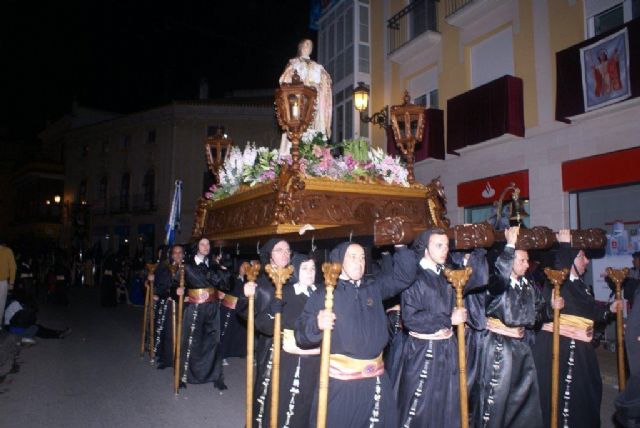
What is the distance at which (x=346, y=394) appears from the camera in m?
3.27

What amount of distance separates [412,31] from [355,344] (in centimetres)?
1237

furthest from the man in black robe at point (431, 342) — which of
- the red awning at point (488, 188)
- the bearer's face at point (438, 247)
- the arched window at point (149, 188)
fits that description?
the arched window at point (149, 188)

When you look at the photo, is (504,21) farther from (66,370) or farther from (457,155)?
(66,370)

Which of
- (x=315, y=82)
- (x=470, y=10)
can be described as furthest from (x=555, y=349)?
(x=470, y=10)

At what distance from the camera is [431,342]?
3.77 meters

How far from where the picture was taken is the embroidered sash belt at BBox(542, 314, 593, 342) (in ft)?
15.8

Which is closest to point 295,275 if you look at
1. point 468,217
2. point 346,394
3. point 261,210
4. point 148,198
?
point 261,210

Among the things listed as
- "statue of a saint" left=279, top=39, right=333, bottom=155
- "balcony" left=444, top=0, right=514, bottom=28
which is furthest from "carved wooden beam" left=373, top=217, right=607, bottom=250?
"balcony" left=444, top=0, right=514, bottom=28

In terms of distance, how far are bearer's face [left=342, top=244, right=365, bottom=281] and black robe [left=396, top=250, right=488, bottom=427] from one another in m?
0.64

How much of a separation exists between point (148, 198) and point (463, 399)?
28734mm

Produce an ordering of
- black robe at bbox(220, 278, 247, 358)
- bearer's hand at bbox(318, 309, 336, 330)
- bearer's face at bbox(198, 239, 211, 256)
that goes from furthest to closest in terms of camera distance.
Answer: black robe at bbox(220, 278, 247, 358), bearer's face at bbox(198, 239, 211, 256), bearer's hand at bbox(318, 309, 336, 330)

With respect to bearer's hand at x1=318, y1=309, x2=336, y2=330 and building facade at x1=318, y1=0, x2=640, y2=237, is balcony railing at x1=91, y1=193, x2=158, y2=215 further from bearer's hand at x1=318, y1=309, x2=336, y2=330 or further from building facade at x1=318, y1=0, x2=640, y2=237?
bearer's hand at x1=318, y1=309, x2=336, y2=330

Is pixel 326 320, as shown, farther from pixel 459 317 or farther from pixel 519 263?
pixel 519 263

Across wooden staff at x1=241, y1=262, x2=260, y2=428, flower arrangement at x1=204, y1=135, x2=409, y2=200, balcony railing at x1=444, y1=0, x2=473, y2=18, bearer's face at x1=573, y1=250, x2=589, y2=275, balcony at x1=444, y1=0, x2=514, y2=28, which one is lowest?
wooden staff at x1=241, y1=262, x2=260, y2=428
